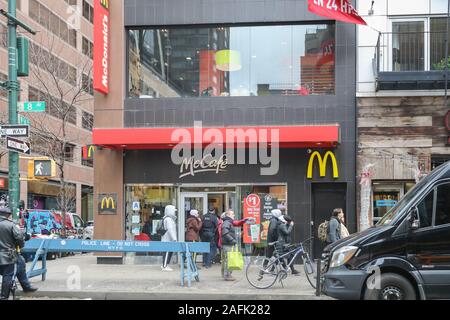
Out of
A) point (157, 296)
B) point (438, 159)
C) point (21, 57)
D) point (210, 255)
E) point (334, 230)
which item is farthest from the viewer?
point (438, 159)

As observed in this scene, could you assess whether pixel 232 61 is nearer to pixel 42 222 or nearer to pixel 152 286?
pixel 152 286

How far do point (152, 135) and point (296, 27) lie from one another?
5.40m

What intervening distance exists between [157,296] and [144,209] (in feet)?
20.9

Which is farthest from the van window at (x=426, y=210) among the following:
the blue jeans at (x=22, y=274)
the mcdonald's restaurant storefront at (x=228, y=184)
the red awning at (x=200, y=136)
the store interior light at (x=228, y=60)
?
the store interior light at (x=228, y=60)

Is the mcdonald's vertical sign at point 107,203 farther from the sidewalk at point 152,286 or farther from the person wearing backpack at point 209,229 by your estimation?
the person wearing backpack at point 209,229

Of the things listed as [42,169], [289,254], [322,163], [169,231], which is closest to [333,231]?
[289,254]

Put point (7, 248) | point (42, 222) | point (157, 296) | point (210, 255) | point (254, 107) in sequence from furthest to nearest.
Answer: point (42, 222) → point (254, 107) → point (210, 255) → point (157, 296) → point (7, 248)

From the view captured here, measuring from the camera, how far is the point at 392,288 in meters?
8.88

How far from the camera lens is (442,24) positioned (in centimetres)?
1648

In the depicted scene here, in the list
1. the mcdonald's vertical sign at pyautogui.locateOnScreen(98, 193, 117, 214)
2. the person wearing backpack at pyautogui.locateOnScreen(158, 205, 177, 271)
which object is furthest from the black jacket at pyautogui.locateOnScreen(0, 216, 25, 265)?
the mcdonald's vertical sign at pyautogui.locateOnScreen(98, 193, 117, 214)

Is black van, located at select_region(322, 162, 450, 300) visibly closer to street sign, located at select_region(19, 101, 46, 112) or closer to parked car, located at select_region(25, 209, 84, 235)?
street sign, located at select_region(19, 101, 46, 112)
